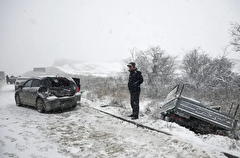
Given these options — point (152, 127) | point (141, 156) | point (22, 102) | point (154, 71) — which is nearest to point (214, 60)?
point (154, 71)

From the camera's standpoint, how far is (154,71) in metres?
15.2

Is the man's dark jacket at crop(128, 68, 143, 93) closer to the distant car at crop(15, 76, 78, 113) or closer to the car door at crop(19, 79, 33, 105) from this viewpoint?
the distant car at crop(15, 76, 78, 113)

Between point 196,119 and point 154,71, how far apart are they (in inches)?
405

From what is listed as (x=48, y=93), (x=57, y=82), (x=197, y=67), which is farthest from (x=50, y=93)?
(x=197, y=67)

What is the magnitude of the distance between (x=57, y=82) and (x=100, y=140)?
12.6ft

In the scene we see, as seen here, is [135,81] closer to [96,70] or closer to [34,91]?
[34,91]

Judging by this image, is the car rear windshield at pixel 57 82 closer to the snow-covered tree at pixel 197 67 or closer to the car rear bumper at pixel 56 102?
the car rear bumper at pixel 56 102

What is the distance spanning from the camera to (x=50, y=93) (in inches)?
262

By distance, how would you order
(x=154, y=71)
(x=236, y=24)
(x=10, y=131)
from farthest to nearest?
(x=154, y=71) < (x=236, y=24) < (x=10, y=131)

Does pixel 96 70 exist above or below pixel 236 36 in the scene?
below

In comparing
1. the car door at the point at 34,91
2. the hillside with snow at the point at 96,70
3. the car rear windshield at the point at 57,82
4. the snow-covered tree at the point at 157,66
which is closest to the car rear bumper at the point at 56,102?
the car rear windshield at the point at 57,82

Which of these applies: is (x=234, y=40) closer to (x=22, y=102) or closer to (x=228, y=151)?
(x=228, y=151)

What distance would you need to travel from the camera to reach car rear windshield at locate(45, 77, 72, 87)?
6.84 m

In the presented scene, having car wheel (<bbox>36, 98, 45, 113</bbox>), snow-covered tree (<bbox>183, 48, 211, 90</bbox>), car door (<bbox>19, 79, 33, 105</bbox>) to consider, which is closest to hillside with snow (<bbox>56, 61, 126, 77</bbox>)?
snow-covered tree (<bbox>183, 48, 211, 90</bbox>)
